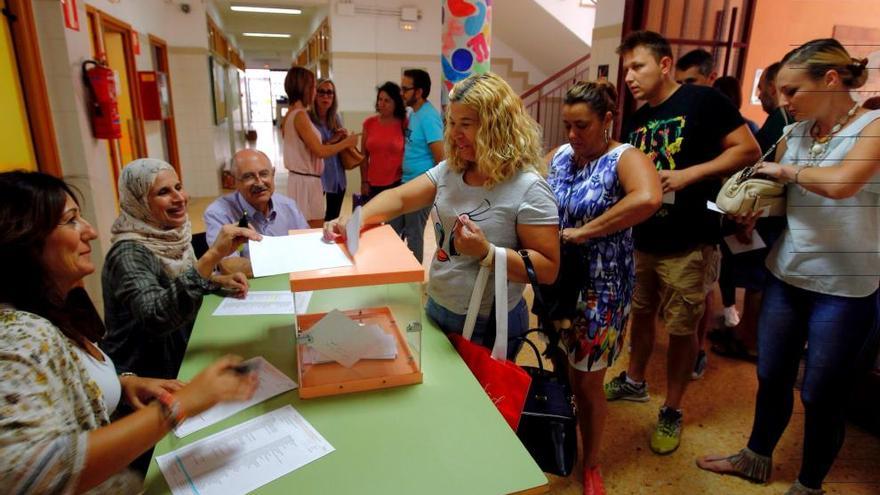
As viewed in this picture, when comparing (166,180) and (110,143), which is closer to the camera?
(166,180)

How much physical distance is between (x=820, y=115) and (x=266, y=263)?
145cm

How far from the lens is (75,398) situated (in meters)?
0.83

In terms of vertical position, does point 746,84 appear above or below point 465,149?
above

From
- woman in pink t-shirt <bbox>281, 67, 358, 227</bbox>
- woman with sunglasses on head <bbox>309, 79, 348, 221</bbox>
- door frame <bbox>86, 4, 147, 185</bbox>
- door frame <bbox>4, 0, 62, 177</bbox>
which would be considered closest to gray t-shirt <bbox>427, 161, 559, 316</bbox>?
woman in pink t-shirt <bbox>281, 67, 358, 227</bbox>

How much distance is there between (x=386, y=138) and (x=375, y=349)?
2.30m

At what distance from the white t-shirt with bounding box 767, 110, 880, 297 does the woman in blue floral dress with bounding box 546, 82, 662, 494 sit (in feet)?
1.34

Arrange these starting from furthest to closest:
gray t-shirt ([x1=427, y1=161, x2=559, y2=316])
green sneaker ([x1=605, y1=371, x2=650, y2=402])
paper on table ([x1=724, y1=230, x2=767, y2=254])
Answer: green sneaker ([x1=605, y1=371, x2=650, y2=402]) < paper on table ([x1=724, y1=230, x2=767, y2=254]) < gray t-shirt ([x1=427, y1=161, x2=559, y2=316])

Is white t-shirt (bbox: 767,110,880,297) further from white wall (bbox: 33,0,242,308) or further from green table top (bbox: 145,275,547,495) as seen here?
white wall (bbox: 33,0,242,308)

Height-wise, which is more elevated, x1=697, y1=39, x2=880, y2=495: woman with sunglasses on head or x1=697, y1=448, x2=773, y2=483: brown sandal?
x1=697, y1=39, x2=880, y2=495: woman with sunglasses on head

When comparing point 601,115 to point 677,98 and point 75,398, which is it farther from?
point 75,398

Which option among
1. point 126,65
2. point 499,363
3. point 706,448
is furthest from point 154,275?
point 126,65

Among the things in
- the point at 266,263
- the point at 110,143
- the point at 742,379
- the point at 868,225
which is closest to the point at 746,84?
the point at 742,379

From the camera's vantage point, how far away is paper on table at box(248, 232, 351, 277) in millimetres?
1201

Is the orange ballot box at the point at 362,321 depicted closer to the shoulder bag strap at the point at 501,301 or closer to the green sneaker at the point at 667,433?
the shoulder bag strap at the point at 501,301
